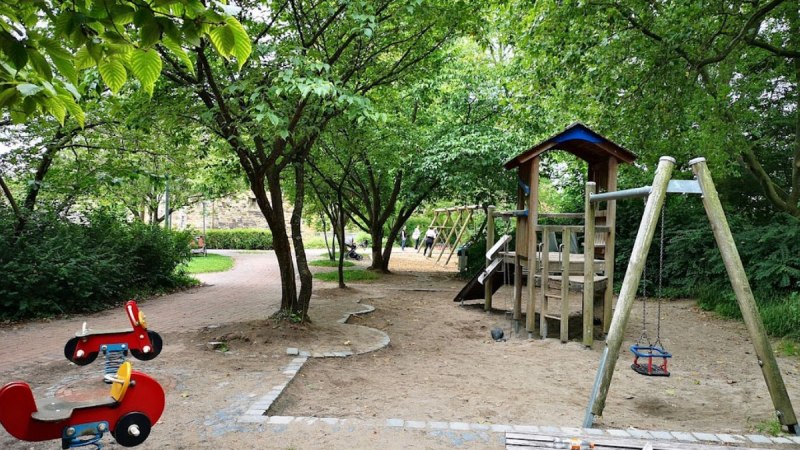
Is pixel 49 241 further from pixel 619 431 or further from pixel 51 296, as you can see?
pixel 619 431

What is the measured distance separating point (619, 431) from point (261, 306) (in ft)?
24.6

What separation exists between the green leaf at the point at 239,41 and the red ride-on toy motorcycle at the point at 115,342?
2942 mm

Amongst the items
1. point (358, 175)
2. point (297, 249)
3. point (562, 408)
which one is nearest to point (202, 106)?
point (297, 249)

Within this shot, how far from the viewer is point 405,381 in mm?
5266

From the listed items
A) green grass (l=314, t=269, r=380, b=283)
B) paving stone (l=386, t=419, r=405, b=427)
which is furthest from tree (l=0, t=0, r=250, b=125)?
green grass (l=314, t=269, r=380, b=283)

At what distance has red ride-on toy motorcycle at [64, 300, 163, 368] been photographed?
12.9 ft

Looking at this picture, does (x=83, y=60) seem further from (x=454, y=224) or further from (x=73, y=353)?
(x=454, y=224)

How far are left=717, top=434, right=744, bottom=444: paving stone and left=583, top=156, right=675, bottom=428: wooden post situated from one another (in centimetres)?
80

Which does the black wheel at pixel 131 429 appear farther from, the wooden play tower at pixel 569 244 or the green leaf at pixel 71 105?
the wooden play tower at pixel 569 244

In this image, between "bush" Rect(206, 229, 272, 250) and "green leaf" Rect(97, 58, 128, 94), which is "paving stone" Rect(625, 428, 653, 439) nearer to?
"green leaf" Rect(97, 58, 128, 94)

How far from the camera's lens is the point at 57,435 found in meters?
2.53

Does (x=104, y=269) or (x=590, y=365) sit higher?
(x=104, y=269)

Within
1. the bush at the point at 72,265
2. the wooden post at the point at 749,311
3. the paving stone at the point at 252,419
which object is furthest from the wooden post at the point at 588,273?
the bush at the point at 72,265

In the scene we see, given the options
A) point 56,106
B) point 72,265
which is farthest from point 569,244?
point 72,265
